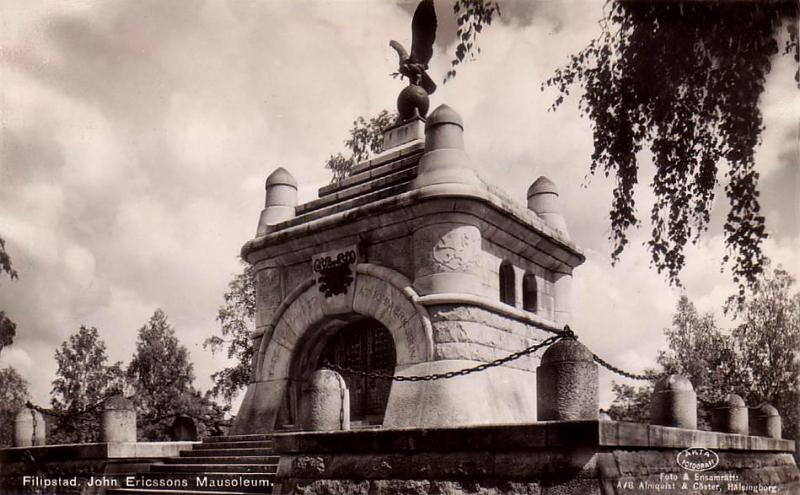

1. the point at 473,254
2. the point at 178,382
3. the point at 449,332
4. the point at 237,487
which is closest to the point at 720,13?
the point at 473,254

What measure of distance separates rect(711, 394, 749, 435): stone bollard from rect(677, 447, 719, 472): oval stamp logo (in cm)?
211

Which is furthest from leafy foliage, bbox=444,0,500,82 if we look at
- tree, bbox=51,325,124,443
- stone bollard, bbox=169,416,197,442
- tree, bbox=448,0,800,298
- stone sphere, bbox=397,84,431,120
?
tree, bbox=51,325,124,443

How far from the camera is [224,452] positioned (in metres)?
9.59

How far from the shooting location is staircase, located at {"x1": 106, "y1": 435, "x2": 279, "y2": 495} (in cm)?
798

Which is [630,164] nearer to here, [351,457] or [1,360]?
[351,457]

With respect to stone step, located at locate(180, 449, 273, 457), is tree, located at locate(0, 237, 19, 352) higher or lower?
higher

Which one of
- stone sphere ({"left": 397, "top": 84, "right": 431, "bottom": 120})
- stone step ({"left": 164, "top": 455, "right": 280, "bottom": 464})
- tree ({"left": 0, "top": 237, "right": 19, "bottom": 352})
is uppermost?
stone sphere ({"left": 397, "top": 84, "right": 431, "bottom": 120})

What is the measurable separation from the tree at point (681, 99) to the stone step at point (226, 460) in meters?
4.73

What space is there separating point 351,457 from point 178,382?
2858 cm

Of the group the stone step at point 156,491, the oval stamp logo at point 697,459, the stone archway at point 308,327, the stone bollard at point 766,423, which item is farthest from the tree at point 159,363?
the oval stamp logo at point 697,459

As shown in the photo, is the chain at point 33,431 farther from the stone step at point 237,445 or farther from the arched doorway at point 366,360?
the arched doorway at point 366,360

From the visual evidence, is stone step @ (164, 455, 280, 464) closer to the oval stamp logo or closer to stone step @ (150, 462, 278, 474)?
stone step @ (150, 462, 278, 474)

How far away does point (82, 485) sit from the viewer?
9.38 meters

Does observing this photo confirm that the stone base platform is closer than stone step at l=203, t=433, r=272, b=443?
Yes
